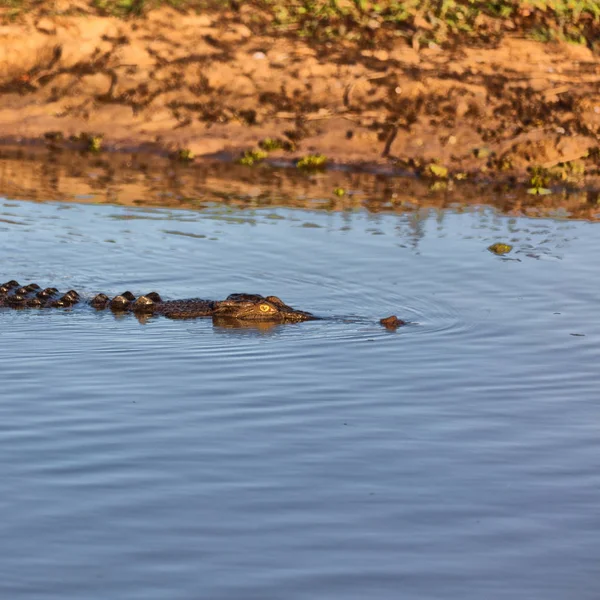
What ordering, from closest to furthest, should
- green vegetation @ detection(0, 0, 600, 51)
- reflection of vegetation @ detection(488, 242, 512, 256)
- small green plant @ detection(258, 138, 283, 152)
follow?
reflection of vegetation @ detection(488, 242, 512, 256) → small green plant @ detection(258, 138, 283, 152) → green vegetation @ detection(0, 0, 600, 51)

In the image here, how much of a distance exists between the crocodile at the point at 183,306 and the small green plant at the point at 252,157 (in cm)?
1268

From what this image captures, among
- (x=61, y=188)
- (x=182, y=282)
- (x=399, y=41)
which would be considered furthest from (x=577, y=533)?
(x=399, y=41)

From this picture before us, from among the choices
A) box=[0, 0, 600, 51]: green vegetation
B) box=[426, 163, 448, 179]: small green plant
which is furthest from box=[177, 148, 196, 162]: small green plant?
box=[426, 163, 448, 179]: small green plant

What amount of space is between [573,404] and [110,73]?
20.7 meters

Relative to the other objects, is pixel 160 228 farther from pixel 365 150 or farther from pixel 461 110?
pixel 461 110

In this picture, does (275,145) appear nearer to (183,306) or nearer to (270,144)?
(270,144)

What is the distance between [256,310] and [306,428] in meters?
4.35

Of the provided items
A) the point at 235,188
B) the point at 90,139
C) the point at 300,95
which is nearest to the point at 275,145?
the point at 300,95

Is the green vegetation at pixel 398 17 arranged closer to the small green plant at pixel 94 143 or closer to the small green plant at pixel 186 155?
the small green plant at pixel 94 143

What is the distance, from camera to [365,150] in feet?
92.5

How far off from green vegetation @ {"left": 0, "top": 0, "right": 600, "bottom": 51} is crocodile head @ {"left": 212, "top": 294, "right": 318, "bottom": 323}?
54.9ft

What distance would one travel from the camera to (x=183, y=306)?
15.4 m

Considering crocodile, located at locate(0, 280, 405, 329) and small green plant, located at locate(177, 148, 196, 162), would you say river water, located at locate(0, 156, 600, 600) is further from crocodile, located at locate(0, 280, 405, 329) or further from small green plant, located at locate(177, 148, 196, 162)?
small green plant, located at locate(177, 148, 196, 162)

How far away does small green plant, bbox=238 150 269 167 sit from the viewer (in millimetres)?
27875
